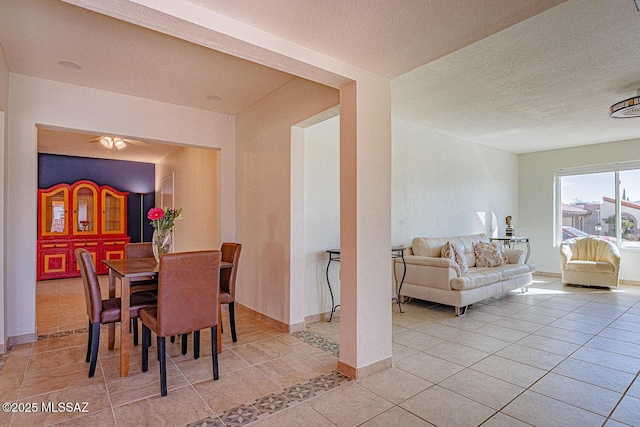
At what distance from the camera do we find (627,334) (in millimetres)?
3594

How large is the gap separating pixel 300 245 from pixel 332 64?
6.34 feet

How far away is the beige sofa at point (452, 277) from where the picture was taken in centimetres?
436

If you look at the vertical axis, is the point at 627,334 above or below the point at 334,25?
below

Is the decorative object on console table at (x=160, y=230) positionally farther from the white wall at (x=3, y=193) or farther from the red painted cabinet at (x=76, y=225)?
the red painted cabinet at (x=76, y=225)

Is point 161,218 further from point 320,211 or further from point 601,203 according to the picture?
point 601,203

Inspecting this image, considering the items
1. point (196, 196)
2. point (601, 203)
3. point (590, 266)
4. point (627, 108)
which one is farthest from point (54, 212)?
point (601, 203)

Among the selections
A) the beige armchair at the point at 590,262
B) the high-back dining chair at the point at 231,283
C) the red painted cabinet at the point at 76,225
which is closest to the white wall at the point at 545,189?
the beige armchair at the point at 590,262

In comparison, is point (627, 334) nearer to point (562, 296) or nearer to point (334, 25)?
point (562, 296)

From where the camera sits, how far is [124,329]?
8.57 ft

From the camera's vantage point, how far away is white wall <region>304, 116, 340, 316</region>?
13.1ft

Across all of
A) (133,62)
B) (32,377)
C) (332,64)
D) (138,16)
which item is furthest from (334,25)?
(32,377)

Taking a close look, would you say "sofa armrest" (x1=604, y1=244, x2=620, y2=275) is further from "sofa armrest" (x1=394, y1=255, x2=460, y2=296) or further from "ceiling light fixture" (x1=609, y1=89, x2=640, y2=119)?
"sofa armrest" (x1=394, y1=255, x2=460, y2=296)

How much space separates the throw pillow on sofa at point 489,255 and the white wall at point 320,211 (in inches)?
105

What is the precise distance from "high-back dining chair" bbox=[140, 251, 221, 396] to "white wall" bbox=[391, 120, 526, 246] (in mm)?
3200
